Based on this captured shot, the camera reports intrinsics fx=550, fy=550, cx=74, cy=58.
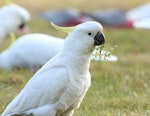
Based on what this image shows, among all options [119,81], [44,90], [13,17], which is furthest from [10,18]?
[44,90]

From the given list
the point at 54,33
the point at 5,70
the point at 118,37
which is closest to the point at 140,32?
the point at 118,37

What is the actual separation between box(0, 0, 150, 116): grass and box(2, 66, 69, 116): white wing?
0.64 m

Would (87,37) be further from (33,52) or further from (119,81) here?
(33,52)

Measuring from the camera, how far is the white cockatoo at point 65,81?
4098mm

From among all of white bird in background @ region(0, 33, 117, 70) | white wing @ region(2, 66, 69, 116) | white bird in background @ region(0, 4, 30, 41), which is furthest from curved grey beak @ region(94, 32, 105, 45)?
white bird in background @ region(0, 4, 30, 41)

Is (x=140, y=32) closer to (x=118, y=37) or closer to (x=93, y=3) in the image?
(x=118, y=37)

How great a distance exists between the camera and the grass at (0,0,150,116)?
4.95 meters

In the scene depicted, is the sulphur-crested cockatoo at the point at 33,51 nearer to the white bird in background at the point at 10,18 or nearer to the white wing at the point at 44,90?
the white bird in background at the point at 10,18

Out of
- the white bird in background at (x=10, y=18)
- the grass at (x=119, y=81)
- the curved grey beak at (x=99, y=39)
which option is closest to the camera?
the curved grey beak at (x=99, y=39)

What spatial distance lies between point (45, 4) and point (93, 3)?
1.32m

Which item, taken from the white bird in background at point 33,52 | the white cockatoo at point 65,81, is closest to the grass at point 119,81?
the white bird in background at point 33,52

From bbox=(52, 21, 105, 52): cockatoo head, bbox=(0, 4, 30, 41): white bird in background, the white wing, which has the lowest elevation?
bbox=(0, 4, 30, 41): white bird in background

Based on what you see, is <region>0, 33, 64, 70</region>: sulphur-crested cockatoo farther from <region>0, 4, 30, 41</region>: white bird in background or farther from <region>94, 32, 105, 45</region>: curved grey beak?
<region>94, 32, 105, 45</region>: curved grey beak

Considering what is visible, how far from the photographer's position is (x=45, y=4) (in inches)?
564
